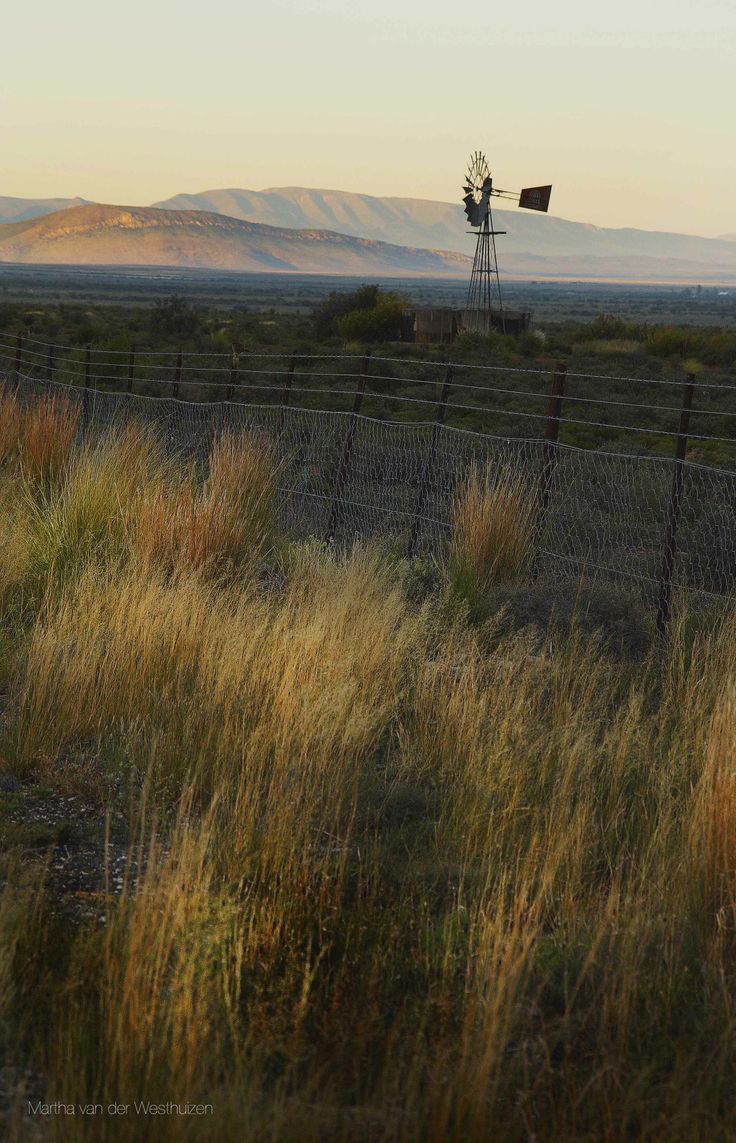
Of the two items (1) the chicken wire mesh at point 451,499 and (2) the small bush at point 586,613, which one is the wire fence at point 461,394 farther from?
(2) the small bush at point 586,613

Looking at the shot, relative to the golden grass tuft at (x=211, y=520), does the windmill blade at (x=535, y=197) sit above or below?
above

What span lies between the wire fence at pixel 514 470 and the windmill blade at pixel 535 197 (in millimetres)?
15148

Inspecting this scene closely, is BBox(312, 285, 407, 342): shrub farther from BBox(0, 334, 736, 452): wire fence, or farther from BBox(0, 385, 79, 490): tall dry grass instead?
BBox(0, 385, 79, 490): tall dry grass

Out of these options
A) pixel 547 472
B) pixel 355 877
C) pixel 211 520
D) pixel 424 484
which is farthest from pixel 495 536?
pixel 355 877

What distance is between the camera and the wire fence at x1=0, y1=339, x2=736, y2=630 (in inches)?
356

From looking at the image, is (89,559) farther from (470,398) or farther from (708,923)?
(470,398)

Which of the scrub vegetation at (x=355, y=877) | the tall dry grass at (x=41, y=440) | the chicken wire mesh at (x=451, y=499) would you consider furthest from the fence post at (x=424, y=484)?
the tall dry grass at (x=41, y=440)

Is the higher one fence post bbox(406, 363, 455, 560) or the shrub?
the shrub

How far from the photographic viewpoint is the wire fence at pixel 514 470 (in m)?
9.05

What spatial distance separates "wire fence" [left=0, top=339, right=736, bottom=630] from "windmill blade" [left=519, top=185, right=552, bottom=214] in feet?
49.7

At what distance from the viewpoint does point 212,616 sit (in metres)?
5.99

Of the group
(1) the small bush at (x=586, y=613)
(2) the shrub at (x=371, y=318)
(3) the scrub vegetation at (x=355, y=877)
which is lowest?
(3) the scrub vegetation at (x=355, y=877)

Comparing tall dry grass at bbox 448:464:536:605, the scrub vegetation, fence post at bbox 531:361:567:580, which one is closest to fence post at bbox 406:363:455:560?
tall dry grass at bbox 448:464:536:605

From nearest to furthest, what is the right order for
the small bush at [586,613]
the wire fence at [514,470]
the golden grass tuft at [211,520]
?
the small bush at [586,613] < the golden grass tuft at [211,520] < the wire fence at [514,470]
